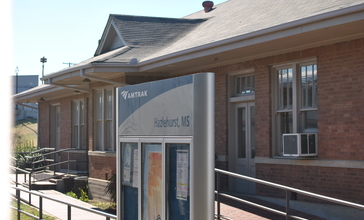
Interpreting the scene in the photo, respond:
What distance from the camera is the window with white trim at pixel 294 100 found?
1037cm

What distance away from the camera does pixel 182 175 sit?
5.66 meters

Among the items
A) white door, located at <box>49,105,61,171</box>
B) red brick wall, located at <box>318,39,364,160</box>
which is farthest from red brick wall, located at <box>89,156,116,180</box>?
white door, located at <box>49,105,61,171</box>

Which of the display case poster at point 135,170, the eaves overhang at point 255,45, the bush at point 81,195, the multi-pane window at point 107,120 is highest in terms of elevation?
the eaves overhang at point 255,45

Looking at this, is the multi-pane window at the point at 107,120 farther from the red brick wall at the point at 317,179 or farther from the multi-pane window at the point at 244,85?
the red brick wall at the point at 317,179

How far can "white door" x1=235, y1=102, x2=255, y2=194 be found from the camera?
12.2 meters

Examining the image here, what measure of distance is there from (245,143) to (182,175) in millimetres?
7030

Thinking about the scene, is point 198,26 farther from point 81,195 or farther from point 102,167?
point 81,195

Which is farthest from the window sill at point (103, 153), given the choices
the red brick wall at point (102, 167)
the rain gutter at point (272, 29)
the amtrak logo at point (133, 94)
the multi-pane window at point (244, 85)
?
the amtrak logo at point (133, 94)

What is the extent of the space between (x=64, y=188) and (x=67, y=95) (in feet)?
20.7

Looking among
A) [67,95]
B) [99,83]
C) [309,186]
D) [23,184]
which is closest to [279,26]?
[309,186]

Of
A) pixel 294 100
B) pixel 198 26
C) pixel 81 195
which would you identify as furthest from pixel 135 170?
pixel 81 195

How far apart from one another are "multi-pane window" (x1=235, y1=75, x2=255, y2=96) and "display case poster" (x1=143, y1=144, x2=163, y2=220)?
20.3ft

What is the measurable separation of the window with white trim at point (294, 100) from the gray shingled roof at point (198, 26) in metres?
1.23

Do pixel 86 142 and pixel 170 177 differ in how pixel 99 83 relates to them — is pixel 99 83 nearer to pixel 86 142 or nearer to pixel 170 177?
pixel 86 142
